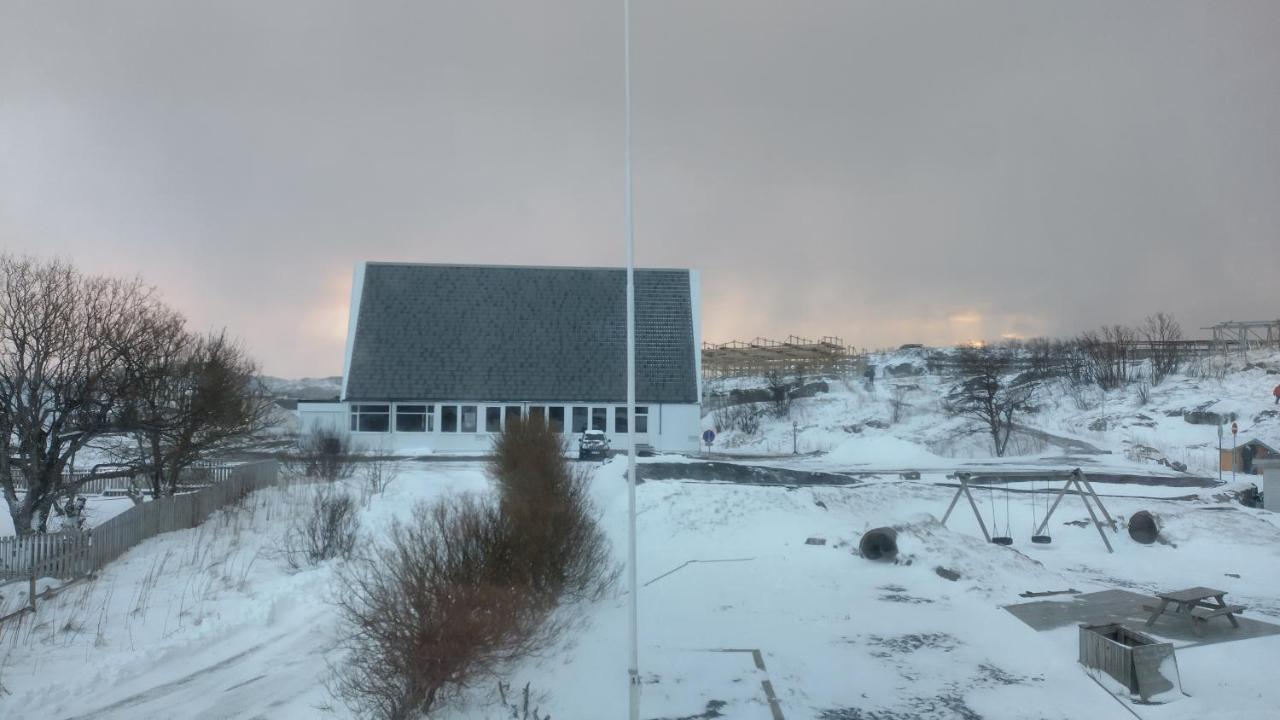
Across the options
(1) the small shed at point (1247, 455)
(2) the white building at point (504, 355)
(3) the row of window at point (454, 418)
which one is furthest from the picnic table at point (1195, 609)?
(3) the row of window at point (454, 418)

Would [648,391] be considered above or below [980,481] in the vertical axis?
above

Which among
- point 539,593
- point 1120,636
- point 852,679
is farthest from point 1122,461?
point 539,593

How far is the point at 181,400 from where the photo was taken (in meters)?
23.2

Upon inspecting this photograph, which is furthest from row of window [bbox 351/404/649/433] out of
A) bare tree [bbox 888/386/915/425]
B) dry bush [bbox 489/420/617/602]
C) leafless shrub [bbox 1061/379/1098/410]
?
leafless shrub [bbox 1061/379/1098/410]

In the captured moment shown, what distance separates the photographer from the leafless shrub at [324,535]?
1727 cm

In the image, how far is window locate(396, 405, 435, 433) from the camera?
46.1 meters

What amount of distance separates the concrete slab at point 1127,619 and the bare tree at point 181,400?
20.4 m

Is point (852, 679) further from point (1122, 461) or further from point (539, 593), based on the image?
point (1122, 461)

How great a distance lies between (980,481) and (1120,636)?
2035cm

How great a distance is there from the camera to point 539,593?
9.43 metres

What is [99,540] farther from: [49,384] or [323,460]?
[323,460]

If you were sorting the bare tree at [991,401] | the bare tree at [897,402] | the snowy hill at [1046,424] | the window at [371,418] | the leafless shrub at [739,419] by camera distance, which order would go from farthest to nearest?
the bare tree at [897,402] < the leafless shrub at [739,419] < the bare tree at [991,401] < the window at [371,418] < the snowy hill at [1046,424]

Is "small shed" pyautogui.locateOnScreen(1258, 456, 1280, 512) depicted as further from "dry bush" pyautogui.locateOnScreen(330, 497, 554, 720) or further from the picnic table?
"dry bush" pyautogui.locateOnScreen(330, 497, 554, 720)

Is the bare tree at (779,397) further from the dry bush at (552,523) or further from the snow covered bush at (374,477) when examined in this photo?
the dry bush at (552,523)
